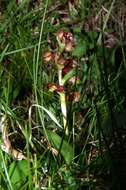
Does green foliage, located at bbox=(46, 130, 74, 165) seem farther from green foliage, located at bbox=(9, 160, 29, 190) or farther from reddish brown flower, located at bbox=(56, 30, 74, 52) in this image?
reddish brown flower, located at bbox=(56, 30, 74, 52)

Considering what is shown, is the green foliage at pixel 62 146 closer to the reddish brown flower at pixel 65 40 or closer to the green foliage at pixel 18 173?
the green foliage at pixel 18 173

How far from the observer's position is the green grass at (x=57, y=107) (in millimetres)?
1579

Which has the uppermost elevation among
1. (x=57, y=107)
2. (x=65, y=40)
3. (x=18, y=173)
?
(x=65, y=40)

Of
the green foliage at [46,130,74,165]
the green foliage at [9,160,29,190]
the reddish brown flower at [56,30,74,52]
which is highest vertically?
the reddish brown flower at [56,30,74,52]

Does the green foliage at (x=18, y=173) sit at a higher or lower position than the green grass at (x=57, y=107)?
lower

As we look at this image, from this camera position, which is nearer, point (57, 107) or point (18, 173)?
point (18, 173)

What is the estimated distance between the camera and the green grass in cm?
158

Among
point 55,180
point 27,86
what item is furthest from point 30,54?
point 55,180

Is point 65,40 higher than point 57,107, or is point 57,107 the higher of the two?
point 65,40

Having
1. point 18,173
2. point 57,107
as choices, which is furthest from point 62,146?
point 57,107

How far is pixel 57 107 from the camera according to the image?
1.94 m

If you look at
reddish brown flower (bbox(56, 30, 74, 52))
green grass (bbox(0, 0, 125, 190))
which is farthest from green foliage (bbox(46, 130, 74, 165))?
reddish brown flower (bbox(56, 30, 74, 52))

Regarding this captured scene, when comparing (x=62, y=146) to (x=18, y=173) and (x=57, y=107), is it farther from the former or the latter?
(x=57, y=107)

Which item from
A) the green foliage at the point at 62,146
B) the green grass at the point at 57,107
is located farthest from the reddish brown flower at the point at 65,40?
the green foliage at the point at 62,146
